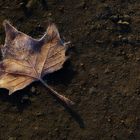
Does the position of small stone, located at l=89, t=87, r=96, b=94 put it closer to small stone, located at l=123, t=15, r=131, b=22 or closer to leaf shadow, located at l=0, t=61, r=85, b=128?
leaf shadow, located at l=0, t=61, r=85, b=128

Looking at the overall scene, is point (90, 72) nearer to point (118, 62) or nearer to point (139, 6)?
point (118, 62)

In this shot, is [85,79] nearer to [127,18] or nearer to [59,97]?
[59,97]

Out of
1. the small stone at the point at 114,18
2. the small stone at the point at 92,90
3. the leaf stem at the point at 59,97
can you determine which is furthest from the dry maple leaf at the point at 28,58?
the small stone at the point at 114,18

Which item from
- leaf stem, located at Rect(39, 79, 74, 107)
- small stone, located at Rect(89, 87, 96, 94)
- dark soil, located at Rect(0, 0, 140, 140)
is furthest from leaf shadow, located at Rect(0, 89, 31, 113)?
small stone, located at Rect(89, 87, 96, 94)

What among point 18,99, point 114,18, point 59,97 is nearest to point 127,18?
point 114,18

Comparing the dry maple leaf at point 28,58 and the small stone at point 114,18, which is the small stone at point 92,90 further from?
the small stone at point 114,18

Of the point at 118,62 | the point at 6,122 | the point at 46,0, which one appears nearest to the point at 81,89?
the point at 118,62
